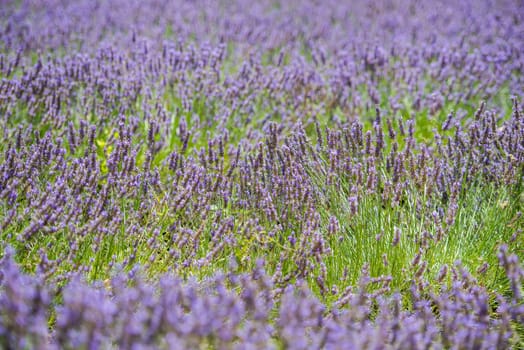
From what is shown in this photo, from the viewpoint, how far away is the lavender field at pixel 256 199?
146 cm

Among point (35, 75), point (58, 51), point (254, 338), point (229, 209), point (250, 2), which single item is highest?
point (250, 2)

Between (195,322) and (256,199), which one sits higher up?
(256,199)

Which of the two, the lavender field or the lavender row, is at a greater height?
the lavender field

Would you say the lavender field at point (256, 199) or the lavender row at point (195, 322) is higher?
the lavender field at point (256, 199)

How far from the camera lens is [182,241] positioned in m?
2.02

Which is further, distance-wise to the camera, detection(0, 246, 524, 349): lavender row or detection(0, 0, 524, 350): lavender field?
detection(0, 0, 524, 350): lavender field

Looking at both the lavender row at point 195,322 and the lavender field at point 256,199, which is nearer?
the lavender row at point 195,322

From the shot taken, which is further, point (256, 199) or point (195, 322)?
point (256, 199)

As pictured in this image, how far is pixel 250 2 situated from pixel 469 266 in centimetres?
505

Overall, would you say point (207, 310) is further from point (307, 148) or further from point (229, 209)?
point (307, 148)

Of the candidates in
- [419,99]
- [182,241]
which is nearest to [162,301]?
[182,241]

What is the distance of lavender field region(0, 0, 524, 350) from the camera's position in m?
1.46

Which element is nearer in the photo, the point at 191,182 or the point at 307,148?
the point at 191,182

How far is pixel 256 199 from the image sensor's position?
→ 241 centimetres
